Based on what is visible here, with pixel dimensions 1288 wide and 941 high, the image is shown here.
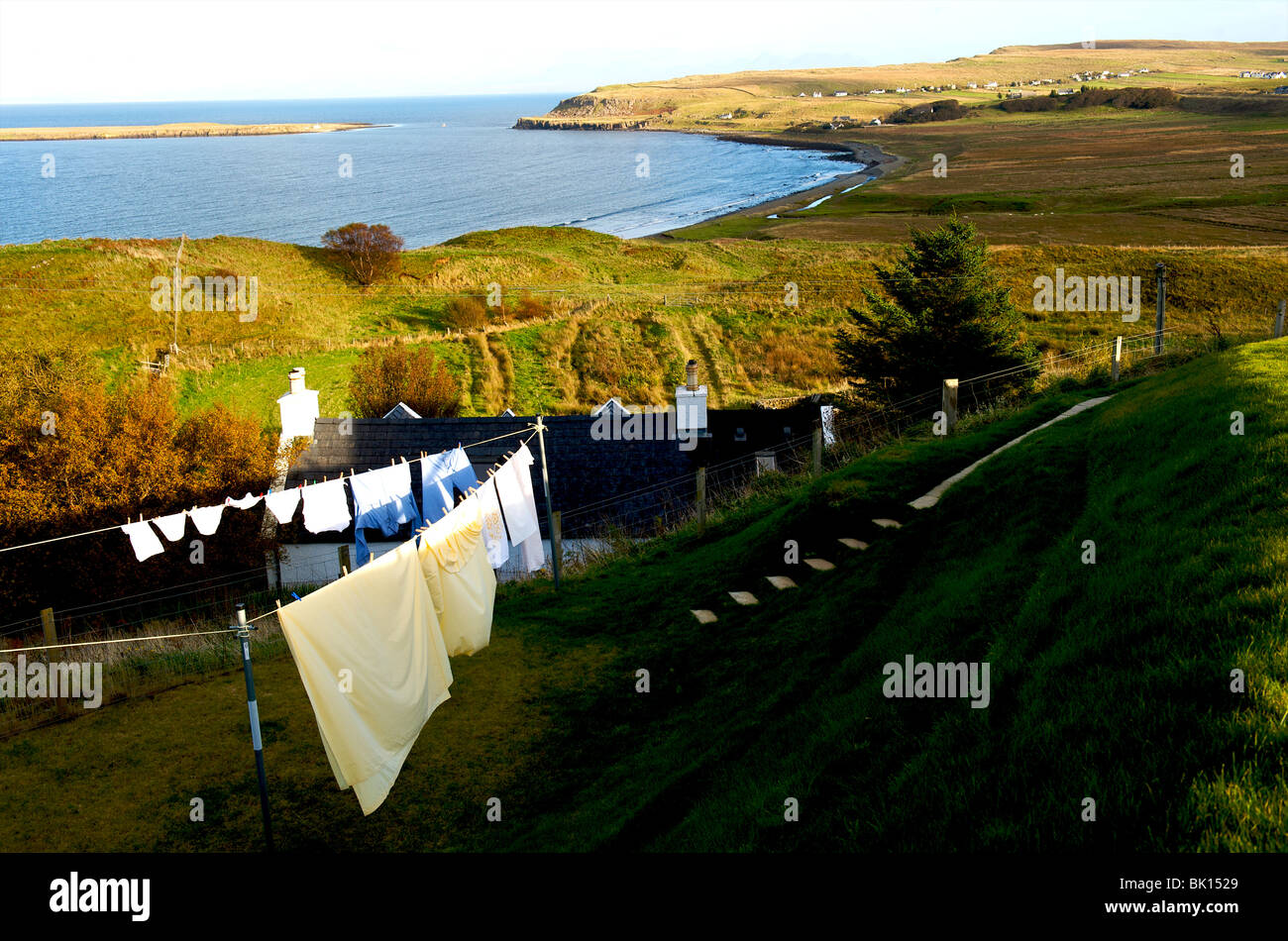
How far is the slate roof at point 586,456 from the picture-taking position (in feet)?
84.0

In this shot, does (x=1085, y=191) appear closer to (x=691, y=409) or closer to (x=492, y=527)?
(x=691, y=409)

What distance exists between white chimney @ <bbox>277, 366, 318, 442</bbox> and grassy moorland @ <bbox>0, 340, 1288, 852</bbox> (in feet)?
44.4

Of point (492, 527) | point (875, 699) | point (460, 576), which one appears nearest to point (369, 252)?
point (492, 527)

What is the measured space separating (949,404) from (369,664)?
1422cm

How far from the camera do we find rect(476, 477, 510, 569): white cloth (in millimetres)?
16172

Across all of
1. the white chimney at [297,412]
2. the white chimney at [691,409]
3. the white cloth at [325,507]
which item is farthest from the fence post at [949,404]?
the white chimney at [297,412]

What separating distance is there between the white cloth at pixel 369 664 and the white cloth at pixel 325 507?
6005 millimetres

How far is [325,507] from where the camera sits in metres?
17.8

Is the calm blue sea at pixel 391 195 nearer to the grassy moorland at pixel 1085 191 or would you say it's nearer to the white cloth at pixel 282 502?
the grassy moorland at pixel 1085 191

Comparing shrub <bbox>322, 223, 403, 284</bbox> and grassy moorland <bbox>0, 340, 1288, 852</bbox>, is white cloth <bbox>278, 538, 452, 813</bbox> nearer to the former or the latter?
grassy moorland <bbox>0, 340, 1288, 852</bbox>

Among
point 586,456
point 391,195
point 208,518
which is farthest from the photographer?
point 391,195

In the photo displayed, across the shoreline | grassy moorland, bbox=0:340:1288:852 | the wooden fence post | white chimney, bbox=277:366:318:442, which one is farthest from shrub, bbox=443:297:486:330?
grassy moorland, bbox=0:340:1288:852

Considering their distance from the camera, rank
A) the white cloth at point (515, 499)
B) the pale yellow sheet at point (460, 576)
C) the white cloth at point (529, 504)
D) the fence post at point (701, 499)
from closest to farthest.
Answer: the pale yellow sheet at point (460, 576) < the white cloth at point (515, 499) < the white cloth at point (529, 504) < the fence post at point (701, 499)
